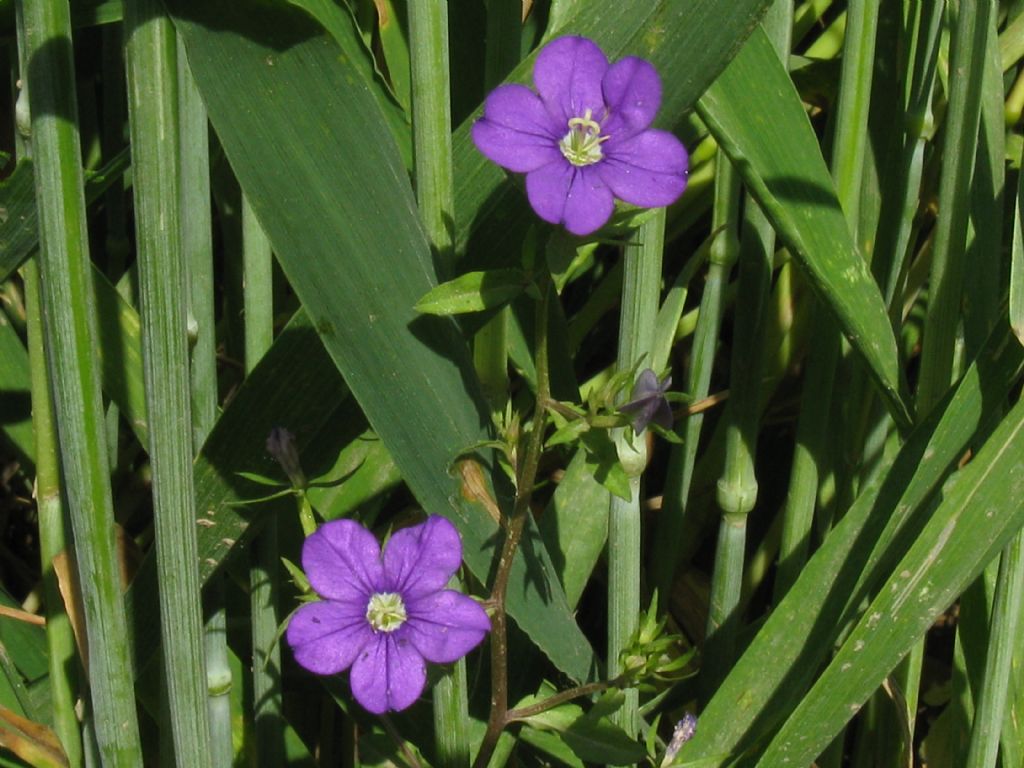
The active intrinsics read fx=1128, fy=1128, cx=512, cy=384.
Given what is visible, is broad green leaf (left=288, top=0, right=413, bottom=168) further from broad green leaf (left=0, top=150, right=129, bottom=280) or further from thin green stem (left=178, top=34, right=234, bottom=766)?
broad green leaf (left=0, top=150, right=129, bottom=280)

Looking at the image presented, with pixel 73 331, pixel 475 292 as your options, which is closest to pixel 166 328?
pixel 73 331

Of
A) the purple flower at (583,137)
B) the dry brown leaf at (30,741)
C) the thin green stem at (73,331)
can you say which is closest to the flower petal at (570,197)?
the purple flower at (583,137)

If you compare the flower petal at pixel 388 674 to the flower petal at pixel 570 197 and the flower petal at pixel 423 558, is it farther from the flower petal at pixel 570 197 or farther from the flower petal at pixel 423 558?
the flower petal at pixel 570 197

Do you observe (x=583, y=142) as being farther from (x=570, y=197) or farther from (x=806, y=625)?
(x=806, y=625)

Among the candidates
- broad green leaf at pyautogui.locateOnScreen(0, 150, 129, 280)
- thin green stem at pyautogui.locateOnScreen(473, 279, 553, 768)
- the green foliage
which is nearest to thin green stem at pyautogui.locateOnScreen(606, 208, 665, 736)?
the green foliage

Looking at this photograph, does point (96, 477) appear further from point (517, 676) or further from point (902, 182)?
point (902, 182)

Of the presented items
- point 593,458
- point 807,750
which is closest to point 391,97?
point 593,458

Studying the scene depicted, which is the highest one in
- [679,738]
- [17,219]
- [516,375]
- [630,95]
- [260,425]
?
[630,95]
